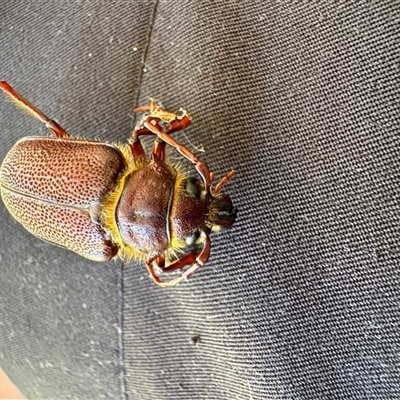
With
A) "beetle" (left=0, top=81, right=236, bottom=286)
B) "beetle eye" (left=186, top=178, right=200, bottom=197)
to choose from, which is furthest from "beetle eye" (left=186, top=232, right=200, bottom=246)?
"beetle eye" (left=186, top=178, right=200, bottom=197)

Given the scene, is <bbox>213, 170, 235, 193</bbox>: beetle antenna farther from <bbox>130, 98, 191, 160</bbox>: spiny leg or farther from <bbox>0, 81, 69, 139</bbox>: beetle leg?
<bbox>0, 81, 69, 139</bbox>: beetle leg

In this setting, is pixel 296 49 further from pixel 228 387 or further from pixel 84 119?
pixel 228 387

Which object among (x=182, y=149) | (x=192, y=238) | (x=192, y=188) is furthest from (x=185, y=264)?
(x=182, y=149)

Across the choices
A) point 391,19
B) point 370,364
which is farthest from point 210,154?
point 370,364

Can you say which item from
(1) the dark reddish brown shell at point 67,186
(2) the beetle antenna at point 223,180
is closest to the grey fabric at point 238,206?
(2) the beetle antenna at point 223,180

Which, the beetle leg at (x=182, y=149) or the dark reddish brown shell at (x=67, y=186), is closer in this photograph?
the beetle leg at (x=182, y=149)

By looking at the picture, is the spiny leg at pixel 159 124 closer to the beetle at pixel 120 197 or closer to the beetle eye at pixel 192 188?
the beetle at pixel 120 197

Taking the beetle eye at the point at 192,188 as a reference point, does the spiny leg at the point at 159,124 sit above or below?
above
